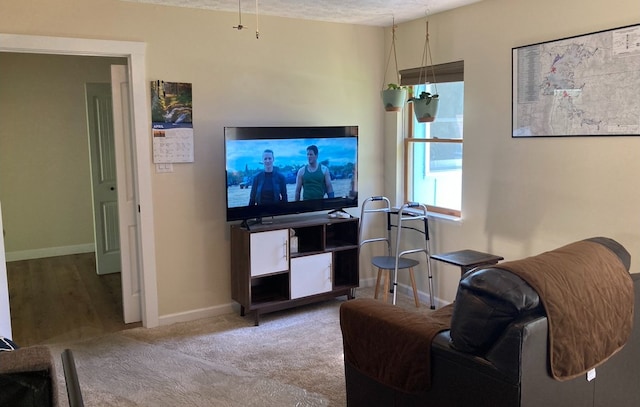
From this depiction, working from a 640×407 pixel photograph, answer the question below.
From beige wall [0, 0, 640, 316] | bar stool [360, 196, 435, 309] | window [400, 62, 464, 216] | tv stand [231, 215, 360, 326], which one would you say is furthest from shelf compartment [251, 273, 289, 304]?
window [400, 62, 464, 216]

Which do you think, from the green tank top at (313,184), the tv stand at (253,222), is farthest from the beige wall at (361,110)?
the green tank top at (313,184)

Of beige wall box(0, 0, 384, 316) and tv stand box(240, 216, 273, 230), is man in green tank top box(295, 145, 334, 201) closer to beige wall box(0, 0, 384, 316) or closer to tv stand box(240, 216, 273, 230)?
tv stand box(240, 216, 273, 230)

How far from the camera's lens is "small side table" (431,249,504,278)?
12.0 ft

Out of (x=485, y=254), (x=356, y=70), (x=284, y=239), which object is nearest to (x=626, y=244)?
(x=485, y=254)

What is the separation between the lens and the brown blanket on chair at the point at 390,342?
7.37 ft

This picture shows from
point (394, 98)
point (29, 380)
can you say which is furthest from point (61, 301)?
point (29, 380)

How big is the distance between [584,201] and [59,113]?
562cm

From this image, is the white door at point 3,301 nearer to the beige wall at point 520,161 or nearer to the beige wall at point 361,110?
the beige wall at point 361,110

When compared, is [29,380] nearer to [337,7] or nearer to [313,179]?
[313,179]

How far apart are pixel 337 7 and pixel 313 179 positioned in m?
1.33

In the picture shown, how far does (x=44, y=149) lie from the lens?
633cm

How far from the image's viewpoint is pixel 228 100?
4.29m

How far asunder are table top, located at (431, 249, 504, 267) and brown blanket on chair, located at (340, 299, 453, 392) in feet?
4.07

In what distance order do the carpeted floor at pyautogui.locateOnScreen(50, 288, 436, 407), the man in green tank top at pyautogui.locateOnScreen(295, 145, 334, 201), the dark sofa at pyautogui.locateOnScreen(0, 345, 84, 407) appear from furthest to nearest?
the man in green tank top at pyautogui.locateOnScreen(295, 145, 334, 201) < the carpeted floor at pyautogui.locateOnScreen(50, 288, 436, 407) < the dark sofa at pyautogui.locateOnScreen(0, 345, 84, 407)
